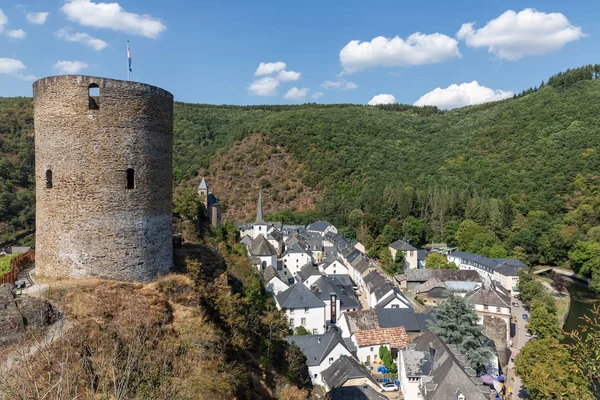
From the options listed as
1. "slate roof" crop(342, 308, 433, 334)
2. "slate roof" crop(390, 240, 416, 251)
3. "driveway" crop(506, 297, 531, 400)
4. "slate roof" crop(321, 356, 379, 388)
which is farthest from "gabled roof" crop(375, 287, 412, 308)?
"slate roof" crop(390, 240, 416, 251)

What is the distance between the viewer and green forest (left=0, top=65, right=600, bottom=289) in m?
66.0

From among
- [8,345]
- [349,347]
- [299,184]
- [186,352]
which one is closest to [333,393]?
[349,347]

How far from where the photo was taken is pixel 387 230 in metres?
74.4

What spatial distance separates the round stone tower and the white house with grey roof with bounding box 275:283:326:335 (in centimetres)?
2842

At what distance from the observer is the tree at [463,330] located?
29469 mm

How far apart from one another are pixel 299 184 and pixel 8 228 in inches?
2774

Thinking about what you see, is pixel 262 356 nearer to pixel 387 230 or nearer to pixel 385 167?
pixel 387 230

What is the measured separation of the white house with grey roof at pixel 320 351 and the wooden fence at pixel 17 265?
2065 centimetres

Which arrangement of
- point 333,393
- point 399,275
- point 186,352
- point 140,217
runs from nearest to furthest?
1. point 186,352
2. point 140,217
3. point 333,393
4. point 399,275

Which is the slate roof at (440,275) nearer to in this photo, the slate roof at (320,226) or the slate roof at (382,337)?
the slate roof at (382,337)

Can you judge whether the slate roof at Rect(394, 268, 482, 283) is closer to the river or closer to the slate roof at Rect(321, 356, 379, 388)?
the river

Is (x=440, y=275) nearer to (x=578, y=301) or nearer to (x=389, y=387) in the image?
(x=578, y=301)

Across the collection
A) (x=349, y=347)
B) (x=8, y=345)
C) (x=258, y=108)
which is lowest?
(x=349, y=347)

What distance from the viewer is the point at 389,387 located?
2947 cm
